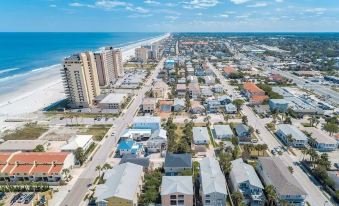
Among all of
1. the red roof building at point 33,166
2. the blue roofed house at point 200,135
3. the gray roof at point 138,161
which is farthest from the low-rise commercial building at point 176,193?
the red roof building at point 33,166

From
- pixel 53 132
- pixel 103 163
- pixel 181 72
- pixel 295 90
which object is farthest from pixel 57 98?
pixel 295 90

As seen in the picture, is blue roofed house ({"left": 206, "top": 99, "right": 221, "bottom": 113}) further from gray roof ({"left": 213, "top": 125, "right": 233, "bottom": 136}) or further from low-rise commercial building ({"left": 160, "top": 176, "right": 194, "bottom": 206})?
low-rise commercial building ({"left": 160, "top": 176, "right": 194, "bottom": 206})

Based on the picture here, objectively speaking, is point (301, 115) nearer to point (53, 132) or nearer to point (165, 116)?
point (165, 116)

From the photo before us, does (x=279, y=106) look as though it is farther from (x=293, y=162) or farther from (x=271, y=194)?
(x=271, y=194)

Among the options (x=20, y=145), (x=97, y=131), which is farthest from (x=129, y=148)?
(x=20, y=145)

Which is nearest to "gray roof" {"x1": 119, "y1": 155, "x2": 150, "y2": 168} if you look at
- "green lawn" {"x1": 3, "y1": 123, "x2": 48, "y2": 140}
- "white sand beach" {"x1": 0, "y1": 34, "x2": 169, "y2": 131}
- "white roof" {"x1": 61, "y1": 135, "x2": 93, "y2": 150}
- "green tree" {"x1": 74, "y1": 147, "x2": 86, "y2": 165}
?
"green tree" {"x1": 74, "y1": 147, "x2": 86, "y2": 165}

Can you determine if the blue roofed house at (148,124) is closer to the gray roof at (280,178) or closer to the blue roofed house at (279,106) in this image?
the gray roof at (280,178)

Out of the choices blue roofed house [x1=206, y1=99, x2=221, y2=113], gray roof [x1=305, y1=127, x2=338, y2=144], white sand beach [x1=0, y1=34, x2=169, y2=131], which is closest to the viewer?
gray roof [x1=305, y1=127, x2=338, y2=144]
